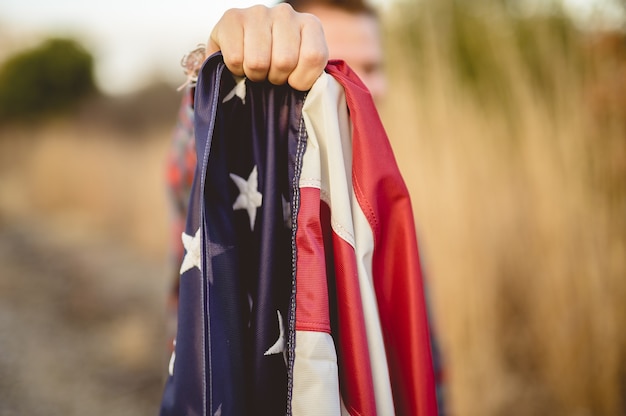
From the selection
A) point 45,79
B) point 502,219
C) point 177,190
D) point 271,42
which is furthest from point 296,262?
point 45,79

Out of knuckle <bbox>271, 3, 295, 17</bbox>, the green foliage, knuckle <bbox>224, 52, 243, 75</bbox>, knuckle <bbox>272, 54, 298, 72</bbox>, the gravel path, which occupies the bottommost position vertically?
the gravel path

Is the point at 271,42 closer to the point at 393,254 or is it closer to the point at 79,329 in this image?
the point at 393,254

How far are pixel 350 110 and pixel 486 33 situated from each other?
1.55 m

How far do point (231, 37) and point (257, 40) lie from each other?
29 mm

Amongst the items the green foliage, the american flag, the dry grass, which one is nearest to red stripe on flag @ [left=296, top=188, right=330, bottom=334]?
the american flag

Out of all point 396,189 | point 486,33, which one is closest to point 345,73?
point 396,189

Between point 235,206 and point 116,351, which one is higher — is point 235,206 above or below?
above

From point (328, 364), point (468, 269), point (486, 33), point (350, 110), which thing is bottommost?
point (328, 364)

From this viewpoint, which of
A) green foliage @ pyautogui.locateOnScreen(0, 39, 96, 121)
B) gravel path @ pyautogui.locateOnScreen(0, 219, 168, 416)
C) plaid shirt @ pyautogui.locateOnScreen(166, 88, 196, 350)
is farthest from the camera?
green foliage @ pyautogui.locateOnScreen(0, 39, 96, 121)

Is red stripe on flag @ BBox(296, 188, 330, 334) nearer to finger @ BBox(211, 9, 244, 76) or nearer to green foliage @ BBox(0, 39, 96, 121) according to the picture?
finger @ BBox(211, 9, 244, 76)

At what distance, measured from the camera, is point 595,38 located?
1.44 meters

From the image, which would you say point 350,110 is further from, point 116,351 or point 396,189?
point 116,351

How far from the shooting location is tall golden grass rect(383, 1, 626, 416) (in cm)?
146

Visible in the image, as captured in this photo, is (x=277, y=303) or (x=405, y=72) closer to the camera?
(x=277, y=303)
